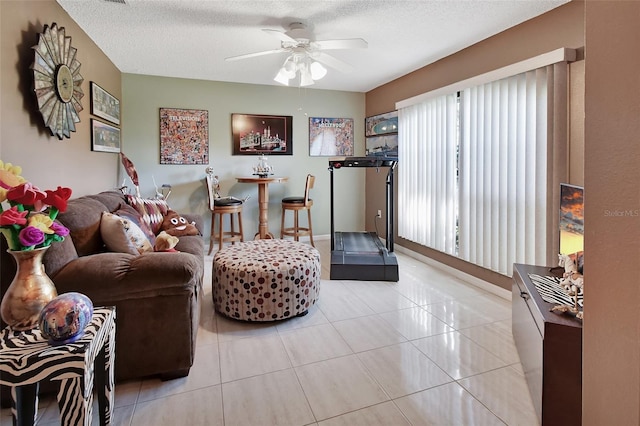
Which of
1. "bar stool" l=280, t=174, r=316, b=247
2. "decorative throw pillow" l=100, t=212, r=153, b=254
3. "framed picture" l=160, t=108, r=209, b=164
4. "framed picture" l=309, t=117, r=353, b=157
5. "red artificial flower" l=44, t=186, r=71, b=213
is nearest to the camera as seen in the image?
"red artificial flower" l=44, t=186, r=71, b=213

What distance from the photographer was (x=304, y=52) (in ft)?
10.1

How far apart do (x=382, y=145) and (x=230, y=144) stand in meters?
2.24

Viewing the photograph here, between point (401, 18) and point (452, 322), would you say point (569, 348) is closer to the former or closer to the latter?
point (452, 322)

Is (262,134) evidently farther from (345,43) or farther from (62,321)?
(62,321)

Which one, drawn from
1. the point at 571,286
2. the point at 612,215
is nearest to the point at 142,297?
the point at 612,215

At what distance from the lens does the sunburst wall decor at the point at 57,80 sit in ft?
7.12

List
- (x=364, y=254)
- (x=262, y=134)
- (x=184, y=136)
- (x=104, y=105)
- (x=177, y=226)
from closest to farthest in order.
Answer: (x=177, y=226), (x=104, y=105), (x=364, y=254), (x=184, y=136), (x=262, y=134)

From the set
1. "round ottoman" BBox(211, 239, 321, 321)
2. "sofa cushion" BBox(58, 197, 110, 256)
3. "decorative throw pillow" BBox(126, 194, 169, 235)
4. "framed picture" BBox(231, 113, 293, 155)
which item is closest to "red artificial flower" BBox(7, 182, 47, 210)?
"sofa cushion" BBox(58, 197, 110, 256)

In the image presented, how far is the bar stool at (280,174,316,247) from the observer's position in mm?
4748

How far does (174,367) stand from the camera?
73.0 inches

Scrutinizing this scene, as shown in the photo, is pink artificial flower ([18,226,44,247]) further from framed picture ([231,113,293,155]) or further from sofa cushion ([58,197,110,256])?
framed picture ([231,113,293,155])

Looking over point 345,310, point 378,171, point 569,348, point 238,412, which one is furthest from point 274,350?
point 378,171

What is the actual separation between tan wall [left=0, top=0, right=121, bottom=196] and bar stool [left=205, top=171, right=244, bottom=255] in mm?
1441

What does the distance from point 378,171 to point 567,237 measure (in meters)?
3.20
